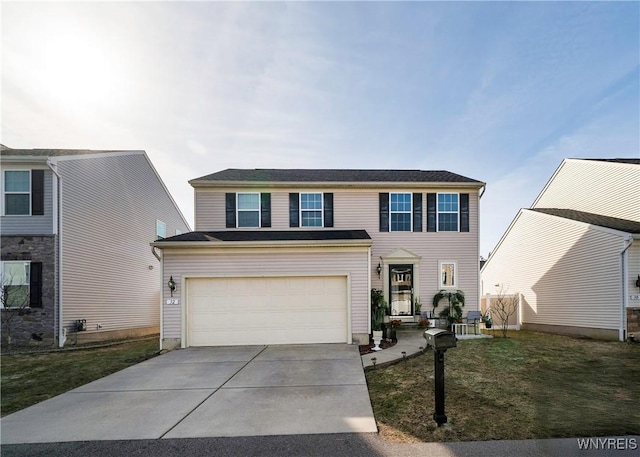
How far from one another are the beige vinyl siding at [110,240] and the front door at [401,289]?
37.8 feet

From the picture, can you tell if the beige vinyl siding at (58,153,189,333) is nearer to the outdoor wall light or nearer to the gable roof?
the gable roof

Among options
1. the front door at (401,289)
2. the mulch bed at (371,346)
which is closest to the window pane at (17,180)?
the mulch bed at (371,346)

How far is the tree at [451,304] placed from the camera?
12.2m

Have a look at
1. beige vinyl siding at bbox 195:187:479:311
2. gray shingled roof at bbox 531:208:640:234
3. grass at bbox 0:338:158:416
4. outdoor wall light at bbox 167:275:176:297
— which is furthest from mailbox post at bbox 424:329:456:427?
gray shingled roof at bbox 531:208:640:234

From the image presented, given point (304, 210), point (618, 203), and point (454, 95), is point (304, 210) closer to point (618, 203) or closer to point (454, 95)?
point (454, 95)

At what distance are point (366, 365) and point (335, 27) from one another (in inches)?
388

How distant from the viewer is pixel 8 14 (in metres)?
8.22

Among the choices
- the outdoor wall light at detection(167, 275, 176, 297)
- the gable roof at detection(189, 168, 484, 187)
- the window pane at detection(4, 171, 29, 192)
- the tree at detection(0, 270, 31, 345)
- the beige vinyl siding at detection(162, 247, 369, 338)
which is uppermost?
the gable roof at detection(189, 168, 484, 187)

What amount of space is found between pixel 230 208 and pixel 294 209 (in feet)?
8.26

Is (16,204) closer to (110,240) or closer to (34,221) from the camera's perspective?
(34,221)

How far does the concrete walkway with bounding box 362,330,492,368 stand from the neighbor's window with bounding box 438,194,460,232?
4.28 m

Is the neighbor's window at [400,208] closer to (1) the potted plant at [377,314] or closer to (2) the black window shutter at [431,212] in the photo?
(2) the black window shutter at [431,212]

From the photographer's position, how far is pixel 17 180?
11.1 metres

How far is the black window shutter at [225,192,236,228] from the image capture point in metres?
12.7
